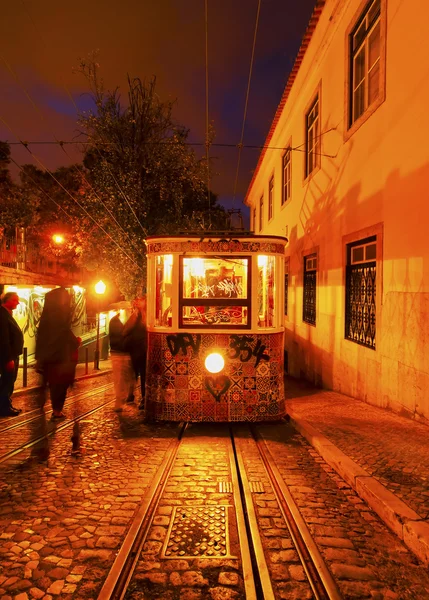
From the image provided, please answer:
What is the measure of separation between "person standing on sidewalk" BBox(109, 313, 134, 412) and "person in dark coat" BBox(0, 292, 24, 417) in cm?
146

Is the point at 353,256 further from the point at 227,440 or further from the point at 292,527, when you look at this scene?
the point at 292,527

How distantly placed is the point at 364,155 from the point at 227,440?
18.0 feet

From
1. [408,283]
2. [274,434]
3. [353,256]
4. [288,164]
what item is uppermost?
[288,164]

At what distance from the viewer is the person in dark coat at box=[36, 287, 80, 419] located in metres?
5.55

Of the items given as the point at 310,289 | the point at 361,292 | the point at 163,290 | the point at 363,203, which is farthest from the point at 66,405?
the point at 310,289

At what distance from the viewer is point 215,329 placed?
21.2ft

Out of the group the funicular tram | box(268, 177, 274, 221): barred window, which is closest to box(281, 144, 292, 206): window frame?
box(268, 177, 274, 221): barred window

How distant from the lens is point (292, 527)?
357cm

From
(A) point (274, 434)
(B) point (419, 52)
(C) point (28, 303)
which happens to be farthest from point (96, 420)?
(C) point (28, 303)

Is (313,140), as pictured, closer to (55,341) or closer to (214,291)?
(214,291)

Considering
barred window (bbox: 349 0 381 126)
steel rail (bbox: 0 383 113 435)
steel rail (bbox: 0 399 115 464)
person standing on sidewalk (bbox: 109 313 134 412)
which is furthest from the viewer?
barred window (bbox: 349 0 381 126)

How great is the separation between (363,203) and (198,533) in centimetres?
644

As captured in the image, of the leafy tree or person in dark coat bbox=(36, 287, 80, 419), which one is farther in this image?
the leafy tree

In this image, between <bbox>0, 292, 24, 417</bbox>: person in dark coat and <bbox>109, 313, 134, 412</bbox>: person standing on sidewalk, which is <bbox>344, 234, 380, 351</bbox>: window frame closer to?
<bbox>109, 313, 134, 412</bbox>: person standing on sidewalk
